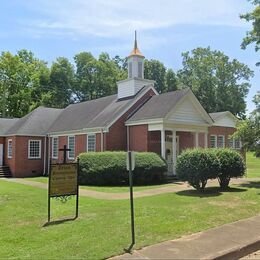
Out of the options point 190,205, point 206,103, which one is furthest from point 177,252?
point 206,103

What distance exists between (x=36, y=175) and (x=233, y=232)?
82.9 feet

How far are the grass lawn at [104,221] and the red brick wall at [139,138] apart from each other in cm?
954

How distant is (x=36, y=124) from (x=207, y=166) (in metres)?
21.4

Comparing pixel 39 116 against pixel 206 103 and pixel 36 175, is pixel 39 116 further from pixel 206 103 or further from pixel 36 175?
pixel 206 103

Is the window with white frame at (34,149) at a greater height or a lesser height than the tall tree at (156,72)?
lesser

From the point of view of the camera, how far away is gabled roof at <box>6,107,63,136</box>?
32.9 meters

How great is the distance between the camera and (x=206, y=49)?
224 ft

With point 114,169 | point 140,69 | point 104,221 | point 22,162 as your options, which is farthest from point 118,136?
point 104,221

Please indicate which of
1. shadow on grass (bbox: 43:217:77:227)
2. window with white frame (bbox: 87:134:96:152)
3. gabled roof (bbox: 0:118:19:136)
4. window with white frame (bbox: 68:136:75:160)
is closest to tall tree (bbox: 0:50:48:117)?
gabled roof (bbox: 0:118:19:136)

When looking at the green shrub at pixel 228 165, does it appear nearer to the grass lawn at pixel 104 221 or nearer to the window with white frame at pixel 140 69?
the grass lawn at pixel 104 221

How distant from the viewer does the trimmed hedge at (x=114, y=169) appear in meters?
21.9

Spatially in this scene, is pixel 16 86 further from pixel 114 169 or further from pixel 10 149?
pixel 114 169

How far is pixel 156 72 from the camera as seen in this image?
216ft

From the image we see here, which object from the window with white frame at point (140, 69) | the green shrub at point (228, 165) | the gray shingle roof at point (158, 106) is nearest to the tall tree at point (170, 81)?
the window with white frame at point (140, 69)
